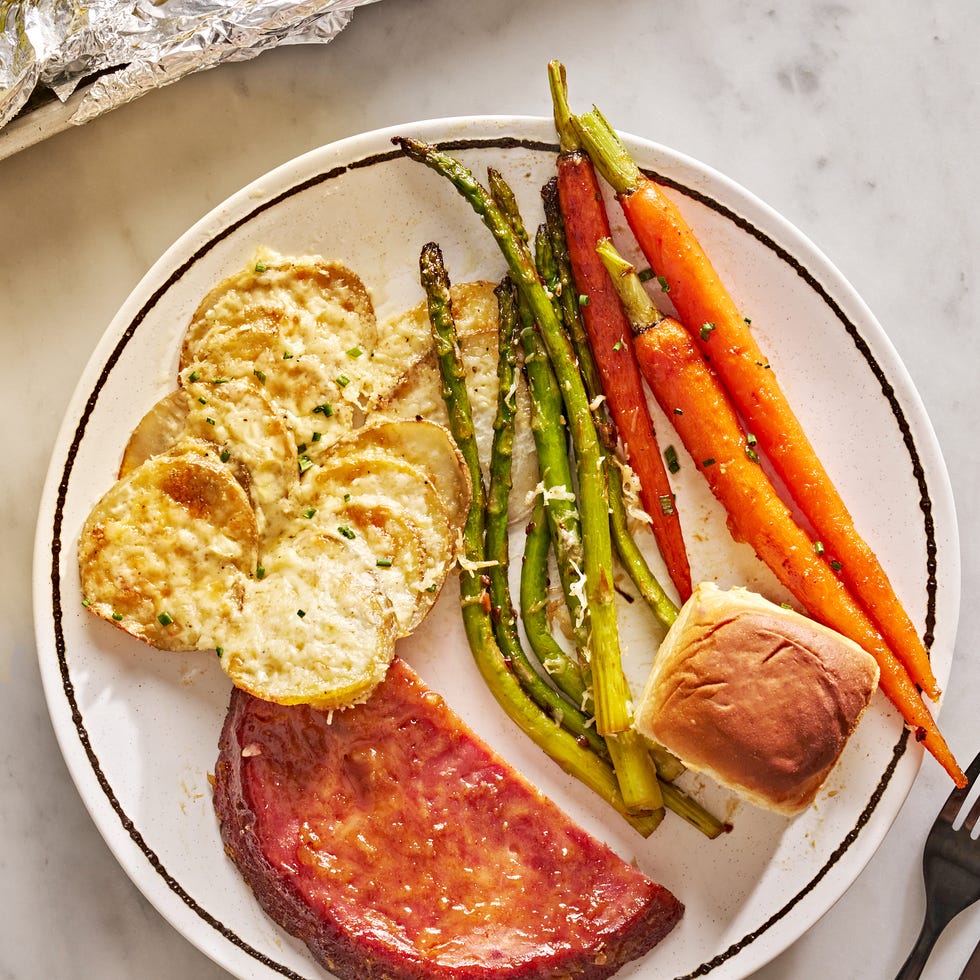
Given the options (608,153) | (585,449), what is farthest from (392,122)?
(585,449)

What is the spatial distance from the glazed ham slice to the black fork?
1135 millimetres

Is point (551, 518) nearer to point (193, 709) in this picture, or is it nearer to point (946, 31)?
point (193, 709)

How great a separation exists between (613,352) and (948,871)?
2547 mm

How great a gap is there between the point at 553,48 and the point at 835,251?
1521 millimetres

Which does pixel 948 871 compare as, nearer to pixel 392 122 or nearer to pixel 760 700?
pixel 760 700

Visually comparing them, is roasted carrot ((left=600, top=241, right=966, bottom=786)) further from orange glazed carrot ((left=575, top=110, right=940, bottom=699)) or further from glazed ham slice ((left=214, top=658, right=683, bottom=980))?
glazed ham slice ((left=214, top=658, right=683, bottom=980))

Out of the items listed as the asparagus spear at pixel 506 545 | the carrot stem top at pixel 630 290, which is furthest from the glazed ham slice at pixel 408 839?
the carrot stem top at pixel 630 290

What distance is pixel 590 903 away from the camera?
12.1 ft

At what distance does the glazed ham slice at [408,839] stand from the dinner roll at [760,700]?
637 millimetres

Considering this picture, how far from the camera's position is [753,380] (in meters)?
3.75

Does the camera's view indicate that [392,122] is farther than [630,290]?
Yes

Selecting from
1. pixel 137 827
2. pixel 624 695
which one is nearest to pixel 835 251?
pixel 624 695

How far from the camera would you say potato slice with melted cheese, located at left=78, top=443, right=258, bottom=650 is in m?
3.65

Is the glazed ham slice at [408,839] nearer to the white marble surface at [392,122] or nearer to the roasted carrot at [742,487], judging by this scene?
the white marble surface at [392,122]
